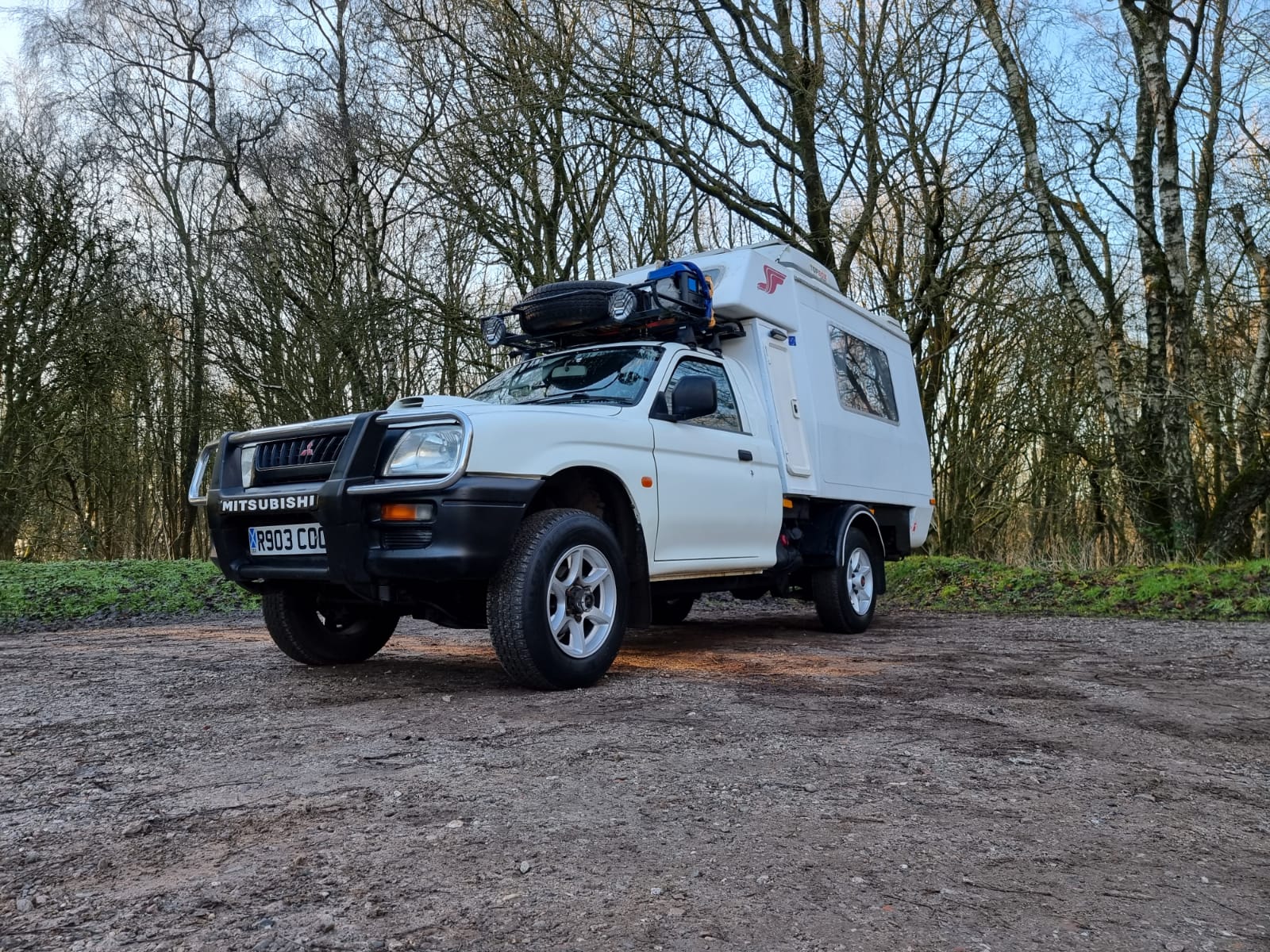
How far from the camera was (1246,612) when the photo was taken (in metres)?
8.54

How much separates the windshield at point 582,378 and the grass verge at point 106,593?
5.24 metres

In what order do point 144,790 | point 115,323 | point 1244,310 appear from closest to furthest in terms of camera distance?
point 144,790
point 1244,310
point 115,323

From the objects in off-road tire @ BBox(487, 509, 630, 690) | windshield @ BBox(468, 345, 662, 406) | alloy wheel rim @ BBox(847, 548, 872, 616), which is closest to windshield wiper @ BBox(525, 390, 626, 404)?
windshield @ BBox(468, 345, 662, 406)

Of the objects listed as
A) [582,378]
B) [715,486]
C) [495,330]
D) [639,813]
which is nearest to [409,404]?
[582,378]

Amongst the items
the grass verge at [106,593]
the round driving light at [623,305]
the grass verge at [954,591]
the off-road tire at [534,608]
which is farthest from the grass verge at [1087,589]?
the grass verge at [106,593]

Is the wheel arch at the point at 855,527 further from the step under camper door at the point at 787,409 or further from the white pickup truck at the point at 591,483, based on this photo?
the step under camper door at the point at 787,409

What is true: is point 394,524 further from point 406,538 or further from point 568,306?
point 568,306

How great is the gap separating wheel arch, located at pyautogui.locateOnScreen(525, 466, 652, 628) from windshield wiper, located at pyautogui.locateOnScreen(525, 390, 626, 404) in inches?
21.5

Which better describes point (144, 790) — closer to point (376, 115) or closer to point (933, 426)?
point (376, 115)

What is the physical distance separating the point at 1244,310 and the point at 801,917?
1427 cm

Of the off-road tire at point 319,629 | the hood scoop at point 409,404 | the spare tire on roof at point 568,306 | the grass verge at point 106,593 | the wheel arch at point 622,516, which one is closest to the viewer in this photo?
the hood scoop at point 409,404

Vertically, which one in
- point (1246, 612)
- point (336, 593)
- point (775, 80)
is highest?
point (775, 80)

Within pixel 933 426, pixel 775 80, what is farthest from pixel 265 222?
pixel 933 426

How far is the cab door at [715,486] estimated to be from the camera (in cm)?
→ 546
